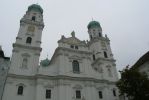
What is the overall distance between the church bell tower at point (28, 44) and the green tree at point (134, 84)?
1471 cm

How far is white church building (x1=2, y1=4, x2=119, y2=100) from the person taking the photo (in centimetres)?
2811

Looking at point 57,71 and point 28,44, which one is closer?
point 57,71

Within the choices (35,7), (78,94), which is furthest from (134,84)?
(35,7)

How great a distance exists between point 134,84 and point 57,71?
13985 mm

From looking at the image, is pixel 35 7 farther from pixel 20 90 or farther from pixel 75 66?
pixel 20 90

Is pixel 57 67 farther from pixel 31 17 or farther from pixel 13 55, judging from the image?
pixel 31 17

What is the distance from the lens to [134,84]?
22250 mm

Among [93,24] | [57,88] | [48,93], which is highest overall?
[93,24]

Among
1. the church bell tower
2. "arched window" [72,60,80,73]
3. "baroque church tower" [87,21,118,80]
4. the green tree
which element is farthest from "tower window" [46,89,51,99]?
the green tree

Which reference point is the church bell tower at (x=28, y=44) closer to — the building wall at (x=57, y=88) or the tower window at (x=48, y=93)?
the building wall at (x=57, y=88)

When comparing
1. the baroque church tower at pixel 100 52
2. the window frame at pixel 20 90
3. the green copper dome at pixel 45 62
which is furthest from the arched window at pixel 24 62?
the baroque church tower at pixel 100 52

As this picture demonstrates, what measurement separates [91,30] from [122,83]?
2187 centimetres

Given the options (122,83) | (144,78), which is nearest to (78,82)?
(122,83)

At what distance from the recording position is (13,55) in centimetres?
3039
